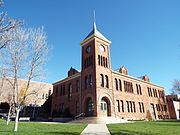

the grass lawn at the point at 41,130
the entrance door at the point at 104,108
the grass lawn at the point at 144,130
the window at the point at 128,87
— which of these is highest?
the window at the point at 128,87

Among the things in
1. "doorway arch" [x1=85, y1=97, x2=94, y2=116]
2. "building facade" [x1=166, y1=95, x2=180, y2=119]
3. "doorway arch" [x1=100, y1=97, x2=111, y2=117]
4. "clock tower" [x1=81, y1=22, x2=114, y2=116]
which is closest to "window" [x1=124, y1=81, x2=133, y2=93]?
"clock tower" [x1=81, y1=22, x2=114, y2=116]

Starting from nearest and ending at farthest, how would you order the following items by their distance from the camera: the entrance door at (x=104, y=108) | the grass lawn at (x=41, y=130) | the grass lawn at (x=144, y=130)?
the grass lawn at (x=41, y=130), the grass lawn at (x=144, y=130), the entrance door at (x=104, y=108)

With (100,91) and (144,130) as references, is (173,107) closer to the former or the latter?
(100,91)

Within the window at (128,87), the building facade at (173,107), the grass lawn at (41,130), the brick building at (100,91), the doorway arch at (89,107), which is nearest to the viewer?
the grass lawn at (41,130)

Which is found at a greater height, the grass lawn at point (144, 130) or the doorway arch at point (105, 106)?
the doorway arch at point (105, 106)

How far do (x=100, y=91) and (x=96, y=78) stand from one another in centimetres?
220

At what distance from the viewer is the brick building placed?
27.6 meters

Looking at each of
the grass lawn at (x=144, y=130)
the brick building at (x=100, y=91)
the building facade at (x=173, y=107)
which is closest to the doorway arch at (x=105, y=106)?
the brick building at (x=100, y=91)

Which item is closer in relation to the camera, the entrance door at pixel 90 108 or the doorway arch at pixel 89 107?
the doorway arch at pixel 89 107

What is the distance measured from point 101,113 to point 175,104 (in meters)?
29.3

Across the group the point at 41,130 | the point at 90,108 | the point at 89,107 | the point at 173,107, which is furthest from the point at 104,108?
the point at 173,107

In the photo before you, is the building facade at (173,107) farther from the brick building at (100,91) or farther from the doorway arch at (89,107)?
the doorway arch at (89,107)

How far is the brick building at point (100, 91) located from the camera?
27.6 metres

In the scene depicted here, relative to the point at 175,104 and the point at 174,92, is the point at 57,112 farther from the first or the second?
the point at 174,92
